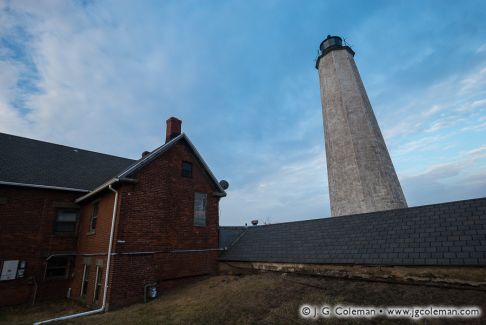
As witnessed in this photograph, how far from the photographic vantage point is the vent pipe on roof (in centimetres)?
1611

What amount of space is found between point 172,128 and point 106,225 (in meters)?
6.87

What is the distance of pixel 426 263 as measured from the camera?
7.99m

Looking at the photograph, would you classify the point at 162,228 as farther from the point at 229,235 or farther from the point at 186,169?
the point at 229,235

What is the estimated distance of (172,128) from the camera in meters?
16.2

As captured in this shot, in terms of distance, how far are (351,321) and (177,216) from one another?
971 cm

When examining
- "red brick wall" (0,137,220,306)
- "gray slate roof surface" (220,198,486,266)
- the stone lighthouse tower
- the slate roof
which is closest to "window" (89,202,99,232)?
"red brick wall" (0,137,220,306)

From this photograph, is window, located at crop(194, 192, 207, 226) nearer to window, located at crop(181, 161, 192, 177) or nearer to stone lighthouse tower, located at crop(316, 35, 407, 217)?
window, located at crop(181, 161, 192, 177)

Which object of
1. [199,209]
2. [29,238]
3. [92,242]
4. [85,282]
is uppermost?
[199,209]

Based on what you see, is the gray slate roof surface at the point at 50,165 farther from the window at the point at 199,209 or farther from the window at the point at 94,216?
the window at the point at 199,209

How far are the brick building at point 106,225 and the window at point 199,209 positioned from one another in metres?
0.06

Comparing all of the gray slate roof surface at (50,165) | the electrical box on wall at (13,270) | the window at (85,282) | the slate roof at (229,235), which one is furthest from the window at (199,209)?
the electrical box on wall at (13,270)

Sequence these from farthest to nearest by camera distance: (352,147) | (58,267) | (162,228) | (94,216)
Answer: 1. (352,147)
2. (58,267)
3. (94,216)
4. (162,228)

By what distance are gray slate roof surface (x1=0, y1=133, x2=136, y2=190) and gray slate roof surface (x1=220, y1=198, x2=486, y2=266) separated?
1093cm

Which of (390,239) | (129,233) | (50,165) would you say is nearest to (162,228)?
(129,233)
